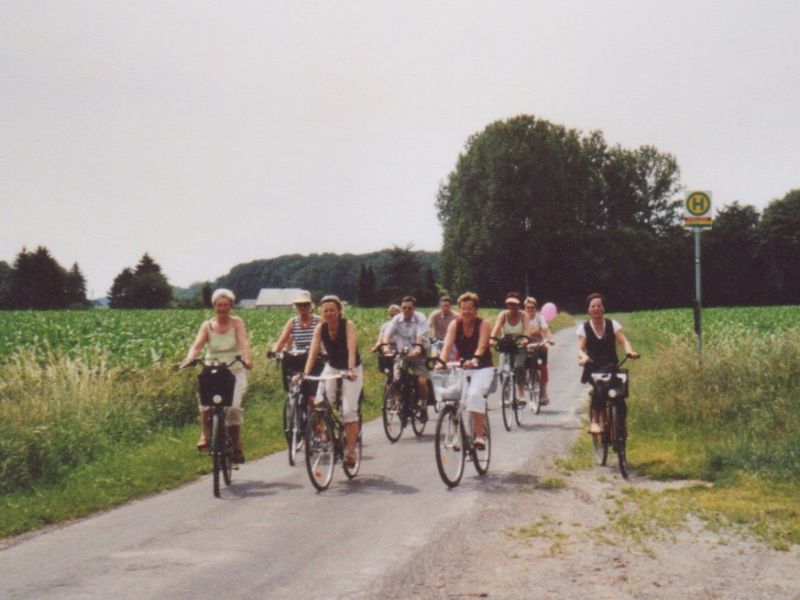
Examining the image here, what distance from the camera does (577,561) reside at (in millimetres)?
6461

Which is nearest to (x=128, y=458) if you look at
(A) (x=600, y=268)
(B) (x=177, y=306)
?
(A) (x=600, y=268)

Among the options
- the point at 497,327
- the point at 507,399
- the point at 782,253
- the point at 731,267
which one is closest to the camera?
the point at 497,327

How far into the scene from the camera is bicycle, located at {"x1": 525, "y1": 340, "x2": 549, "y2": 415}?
15.3 meters

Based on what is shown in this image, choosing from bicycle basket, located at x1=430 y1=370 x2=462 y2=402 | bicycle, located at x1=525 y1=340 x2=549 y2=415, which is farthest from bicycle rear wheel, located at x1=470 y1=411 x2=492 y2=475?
bicycle, located at x1=525 y1=340 x2=549 y2=415

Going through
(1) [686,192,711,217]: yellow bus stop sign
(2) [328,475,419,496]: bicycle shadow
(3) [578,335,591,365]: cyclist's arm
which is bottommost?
(2) [328,475,419,496]: bicycle shadow

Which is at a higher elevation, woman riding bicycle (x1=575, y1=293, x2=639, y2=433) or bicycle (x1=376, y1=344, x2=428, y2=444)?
woman riding bicycle (x1=575, y1=293, x2=639, y2=433)

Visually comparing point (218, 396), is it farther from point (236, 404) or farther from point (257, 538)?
point (257, 538)

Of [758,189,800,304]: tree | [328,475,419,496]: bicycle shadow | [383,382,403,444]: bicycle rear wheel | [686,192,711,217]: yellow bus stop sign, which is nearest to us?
[328,475,419,496]: bicycle shadow

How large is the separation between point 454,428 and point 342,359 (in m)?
1.47

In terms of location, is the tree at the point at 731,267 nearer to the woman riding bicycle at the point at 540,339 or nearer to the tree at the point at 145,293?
the tree at the point at 145,293

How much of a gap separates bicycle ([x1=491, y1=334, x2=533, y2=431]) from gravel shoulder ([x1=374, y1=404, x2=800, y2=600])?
213 inches

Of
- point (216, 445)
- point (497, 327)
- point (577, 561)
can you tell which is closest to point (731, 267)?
point (497, 327)

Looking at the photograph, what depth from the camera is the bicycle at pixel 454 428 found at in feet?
30.8

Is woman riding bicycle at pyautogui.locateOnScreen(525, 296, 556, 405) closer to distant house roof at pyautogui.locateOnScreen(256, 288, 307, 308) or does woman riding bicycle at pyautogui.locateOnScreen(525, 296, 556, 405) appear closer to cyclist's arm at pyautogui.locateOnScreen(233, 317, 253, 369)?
cyclist's arm at pyautogui.locateOnScreen(233, 317, 253, 369)
